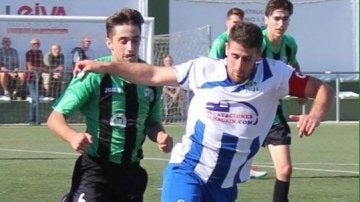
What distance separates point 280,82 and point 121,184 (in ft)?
3.85

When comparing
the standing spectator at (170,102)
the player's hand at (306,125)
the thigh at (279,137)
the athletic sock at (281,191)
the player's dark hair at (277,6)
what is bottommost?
the standing spectator at (170,102)

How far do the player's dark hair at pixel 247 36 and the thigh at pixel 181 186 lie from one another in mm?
861

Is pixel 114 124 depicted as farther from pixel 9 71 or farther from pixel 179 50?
pixel 179 50

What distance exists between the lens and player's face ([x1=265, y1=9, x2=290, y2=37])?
10.0 metres

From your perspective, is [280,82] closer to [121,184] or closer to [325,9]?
[121,184]

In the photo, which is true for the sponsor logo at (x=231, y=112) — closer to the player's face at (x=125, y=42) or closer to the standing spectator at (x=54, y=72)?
the player's face at (x=125, y=42)

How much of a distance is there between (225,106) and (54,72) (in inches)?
636

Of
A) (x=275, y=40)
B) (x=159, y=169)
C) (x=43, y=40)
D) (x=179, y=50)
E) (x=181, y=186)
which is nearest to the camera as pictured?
(x=181, y=186)

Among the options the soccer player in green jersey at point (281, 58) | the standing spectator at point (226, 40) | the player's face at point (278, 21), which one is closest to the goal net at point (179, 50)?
the standing spectator at point (226, 40)

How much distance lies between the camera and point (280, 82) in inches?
254

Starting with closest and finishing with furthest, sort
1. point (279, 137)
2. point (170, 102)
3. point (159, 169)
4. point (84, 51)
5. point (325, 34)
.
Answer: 1. point (279, 137)
2. point (159, 169)
3. point (170, 102)
4. point (84, 51)
5. point (325, 34)

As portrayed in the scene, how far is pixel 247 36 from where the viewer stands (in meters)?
6.14

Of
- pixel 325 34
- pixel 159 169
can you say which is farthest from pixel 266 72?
pixel 325 34

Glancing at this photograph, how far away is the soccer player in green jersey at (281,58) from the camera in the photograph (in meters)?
9.62
